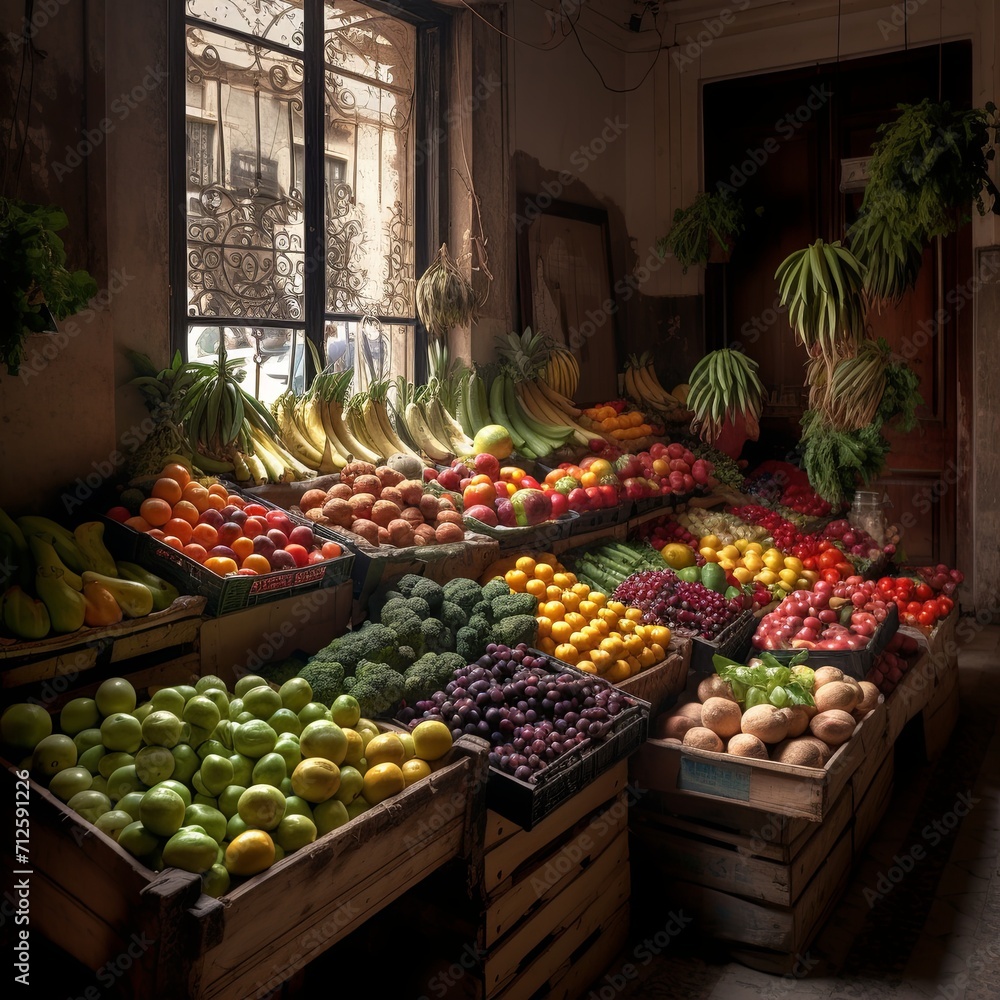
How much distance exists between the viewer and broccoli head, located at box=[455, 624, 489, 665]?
9.25ft

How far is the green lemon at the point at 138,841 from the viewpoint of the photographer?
5.75ft

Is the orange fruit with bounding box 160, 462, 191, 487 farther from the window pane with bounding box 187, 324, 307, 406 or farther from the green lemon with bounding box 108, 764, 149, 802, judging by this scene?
the green lemon with bounding box 108, 764, 149, 802

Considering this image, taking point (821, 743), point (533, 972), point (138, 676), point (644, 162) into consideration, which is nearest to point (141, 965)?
point (138, 676)

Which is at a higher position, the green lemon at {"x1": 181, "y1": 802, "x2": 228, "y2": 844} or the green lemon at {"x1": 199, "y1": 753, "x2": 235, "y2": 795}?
the green lemon at {"x1": 199, "y1": 753, "x2": 235, "y2": 795}

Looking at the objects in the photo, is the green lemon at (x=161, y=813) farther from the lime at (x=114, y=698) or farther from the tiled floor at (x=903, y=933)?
the tiled floor at (x=903, y=933)

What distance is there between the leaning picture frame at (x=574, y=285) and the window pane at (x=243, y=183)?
167 centimetres

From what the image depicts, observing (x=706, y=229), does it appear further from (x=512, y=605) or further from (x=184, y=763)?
(x=184, y=763)

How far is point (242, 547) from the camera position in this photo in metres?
2.78

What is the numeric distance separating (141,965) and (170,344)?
8.66 ft

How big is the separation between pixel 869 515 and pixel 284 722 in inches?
152

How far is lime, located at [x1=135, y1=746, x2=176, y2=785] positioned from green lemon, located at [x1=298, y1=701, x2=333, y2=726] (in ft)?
1.12

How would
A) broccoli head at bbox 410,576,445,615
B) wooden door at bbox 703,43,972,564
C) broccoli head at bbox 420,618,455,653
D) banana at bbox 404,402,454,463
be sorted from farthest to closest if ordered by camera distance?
wooden door at bbox 703,43,972,564 → banana at bbox 404,402,454,463 → broccoli head at bbox 410,576,445,615 → broccoli head at bbox 420,618,455,653

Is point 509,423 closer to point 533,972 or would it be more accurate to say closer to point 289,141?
point 289,141

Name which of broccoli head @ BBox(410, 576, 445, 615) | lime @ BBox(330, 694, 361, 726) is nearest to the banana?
broccoli head @ BBox(410, 576, 445, 615)
